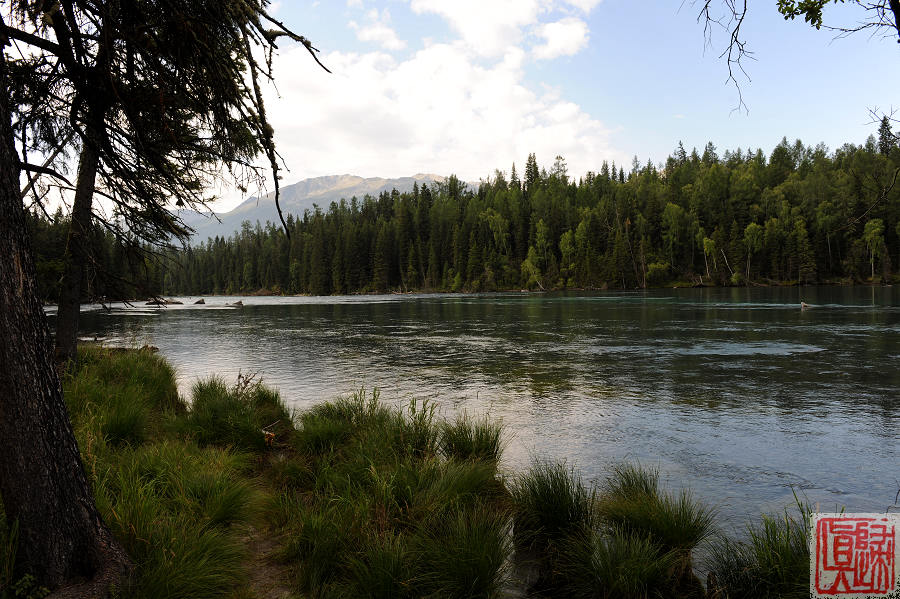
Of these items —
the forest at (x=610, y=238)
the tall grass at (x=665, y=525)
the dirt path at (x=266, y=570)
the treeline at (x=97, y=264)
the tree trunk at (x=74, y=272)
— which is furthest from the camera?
the forest at (x=610, y=238)

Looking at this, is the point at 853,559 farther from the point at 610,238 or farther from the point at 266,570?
the point at 610,238

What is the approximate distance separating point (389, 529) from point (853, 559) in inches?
159

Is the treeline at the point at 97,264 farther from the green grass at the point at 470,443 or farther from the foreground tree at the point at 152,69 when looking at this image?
the green grass at the point at 470,443

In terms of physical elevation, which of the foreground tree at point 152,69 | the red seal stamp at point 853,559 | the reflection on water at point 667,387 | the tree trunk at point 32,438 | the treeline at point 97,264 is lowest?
the reflection on water at point 667,387

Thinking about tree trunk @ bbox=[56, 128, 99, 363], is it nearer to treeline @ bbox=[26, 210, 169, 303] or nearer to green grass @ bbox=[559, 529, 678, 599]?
treeline @ bbox=[26, 210, 169, 303]

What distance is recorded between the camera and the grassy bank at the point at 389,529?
13.6 feet

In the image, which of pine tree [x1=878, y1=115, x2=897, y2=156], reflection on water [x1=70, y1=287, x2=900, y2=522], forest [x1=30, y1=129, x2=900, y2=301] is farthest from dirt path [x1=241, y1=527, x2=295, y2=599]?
forest [x1=30, y1=129, x2=900, y2=301]

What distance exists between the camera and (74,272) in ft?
34.1

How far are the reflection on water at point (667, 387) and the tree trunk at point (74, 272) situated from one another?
3966mm

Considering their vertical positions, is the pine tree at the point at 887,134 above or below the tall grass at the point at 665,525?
above

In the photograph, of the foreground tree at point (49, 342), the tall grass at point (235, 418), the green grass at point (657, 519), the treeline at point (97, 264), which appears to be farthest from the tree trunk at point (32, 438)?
the green grass at point (657, 519)

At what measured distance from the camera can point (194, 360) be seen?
2111cm

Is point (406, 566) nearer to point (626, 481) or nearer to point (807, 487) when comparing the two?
point (626, 481)

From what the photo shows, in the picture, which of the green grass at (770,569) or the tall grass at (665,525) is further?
the tall grass at (665,525)
